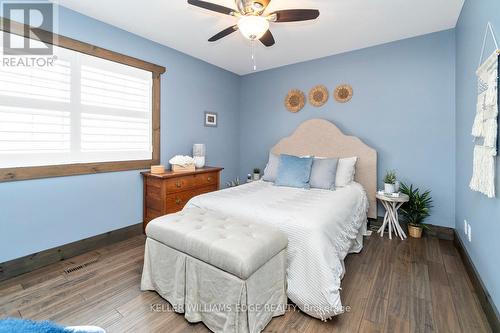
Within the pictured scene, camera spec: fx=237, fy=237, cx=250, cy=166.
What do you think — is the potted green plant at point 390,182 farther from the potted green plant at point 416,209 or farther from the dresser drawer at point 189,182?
the dresser drawer at point 189,182

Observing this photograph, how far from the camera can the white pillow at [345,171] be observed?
318 centimetres

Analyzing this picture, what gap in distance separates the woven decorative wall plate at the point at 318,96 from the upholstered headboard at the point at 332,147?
0.32m

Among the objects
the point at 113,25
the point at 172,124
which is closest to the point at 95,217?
the point at 172,124

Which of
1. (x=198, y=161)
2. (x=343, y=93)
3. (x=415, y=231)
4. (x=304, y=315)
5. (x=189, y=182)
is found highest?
(x=343, y=93)

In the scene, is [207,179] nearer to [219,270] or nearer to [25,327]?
[219,270]

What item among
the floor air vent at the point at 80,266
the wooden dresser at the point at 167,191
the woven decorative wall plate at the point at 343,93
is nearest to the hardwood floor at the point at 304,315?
the floor air vent at the point at 80,266

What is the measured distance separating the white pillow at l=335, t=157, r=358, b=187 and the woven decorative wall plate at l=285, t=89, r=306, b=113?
1290 mm

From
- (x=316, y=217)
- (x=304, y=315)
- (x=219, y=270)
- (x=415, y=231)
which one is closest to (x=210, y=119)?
(x=316, y=217)

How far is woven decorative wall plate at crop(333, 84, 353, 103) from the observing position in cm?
363

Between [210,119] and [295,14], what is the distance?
2483 millimetres

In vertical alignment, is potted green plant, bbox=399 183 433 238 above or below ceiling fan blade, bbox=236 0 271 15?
below

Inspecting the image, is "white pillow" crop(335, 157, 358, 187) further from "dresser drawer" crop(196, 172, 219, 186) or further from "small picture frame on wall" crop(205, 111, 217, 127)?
"small picture frame on wall" crop(205, 111, 217, 127)

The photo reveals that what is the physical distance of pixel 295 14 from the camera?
204cm

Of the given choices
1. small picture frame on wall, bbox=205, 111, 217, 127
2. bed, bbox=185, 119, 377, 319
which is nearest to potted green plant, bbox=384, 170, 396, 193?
bed, bbox=185, 119, 377, 319
